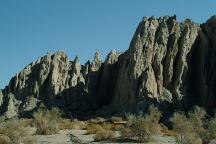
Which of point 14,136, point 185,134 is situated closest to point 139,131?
point 185,134

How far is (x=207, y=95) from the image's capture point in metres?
78.0

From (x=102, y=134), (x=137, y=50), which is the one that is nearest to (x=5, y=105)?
(x=137, y=50)

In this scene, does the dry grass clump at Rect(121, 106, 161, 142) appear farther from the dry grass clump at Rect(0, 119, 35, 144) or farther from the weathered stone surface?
the weathered stone surface

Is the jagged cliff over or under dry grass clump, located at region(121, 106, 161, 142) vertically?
over

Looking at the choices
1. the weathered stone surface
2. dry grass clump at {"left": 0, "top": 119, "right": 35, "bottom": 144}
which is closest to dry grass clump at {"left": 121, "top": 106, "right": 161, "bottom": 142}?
dry grass clump at {"left": 0, "top": 119, "right": 35, "bottom": 144}

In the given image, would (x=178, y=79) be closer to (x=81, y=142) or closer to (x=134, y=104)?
(x=134, y=104)

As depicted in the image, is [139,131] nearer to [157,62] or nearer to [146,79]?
[146,79]

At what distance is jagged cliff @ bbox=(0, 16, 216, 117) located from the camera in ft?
261

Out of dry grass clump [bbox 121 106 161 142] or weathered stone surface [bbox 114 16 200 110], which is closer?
dry grass clump [bbox 121 106 161 142]

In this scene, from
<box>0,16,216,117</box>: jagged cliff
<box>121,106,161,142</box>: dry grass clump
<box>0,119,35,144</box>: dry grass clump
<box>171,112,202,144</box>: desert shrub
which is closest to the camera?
<box>171,112,202,144</box>: desert shrub

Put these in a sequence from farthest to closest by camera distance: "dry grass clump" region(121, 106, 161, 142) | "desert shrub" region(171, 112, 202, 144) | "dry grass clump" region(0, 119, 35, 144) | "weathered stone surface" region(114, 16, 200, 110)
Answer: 1. "weathered stone surface" region(114, 16, 200, 110)
2. "dry grass clump" region(121, 106, 161, 142)
3. "dry grass clump" region(0, 119, 35, 144)
4. "desert shrub" region(171, 112, 202, 144)

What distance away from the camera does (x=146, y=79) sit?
3147 inches

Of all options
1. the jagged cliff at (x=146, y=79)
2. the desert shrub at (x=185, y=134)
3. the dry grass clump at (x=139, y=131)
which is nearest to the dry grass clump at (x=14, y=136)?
the dry grass clump at (x=139, y=131)

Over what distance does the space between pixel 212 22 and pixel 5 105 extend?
42.8 meters
